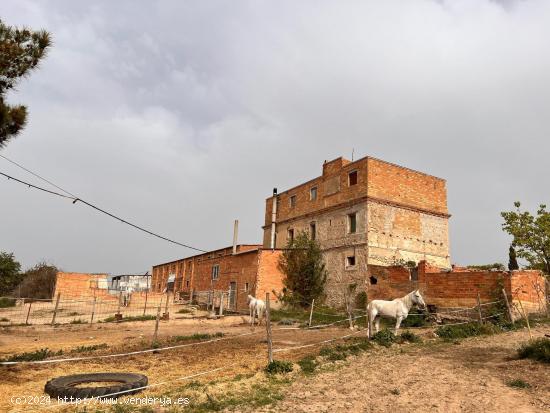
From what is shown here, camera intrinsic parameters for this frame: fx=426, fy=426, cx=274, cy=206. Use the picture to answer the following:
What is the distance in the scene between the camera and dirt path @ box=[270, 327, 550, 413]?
24.7 feet

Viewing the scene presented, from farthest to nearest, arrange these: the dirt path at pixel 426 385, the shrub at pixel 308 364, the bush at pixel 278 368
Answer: the shrub at pixel 308 364 < the bush at pixel 278 368 < the dirt path at pixel 426 385

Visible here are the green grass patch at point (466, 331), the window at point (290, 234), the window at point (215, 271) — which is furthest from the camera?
the window at point (215, 271)

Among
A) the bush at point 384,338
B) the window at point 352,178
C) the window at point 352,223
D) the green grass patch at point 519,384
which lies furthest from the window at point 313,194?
the green grass patch at point 519,384

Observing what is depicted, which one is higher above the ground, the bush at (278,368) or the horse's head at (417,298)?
the horse's head at (417,298)

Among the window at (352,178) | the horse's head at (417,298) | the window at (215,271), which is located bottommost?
the horse's head at (417,298)

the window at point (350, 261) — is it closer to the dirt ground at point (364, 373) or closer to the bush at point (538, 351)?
the dirt ground at point (364, 373)

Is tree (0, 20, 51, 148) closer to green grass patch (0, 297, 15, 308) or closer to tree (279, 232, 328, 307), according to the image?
tree (279, 232, 328, 307)

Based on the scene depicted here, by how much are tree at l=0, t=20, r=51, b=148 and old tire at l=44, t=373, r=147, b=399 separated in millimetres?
4923

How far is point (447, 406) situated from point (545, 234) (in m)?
26.2

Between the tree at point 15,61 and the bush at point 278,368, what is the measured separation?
7465mm

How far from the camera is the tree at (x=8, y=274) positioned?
48.3 m

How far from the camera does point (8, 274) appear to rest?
48781 millimetres

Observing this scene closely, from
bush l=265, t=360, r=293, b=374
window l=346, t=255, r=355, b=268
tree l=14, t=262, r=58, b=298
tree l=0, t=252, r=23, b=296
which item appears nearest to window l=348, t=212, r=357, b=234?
window l=346, t=255, r=355, b=268

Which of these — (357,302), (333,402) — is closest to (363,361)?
(333,402)
